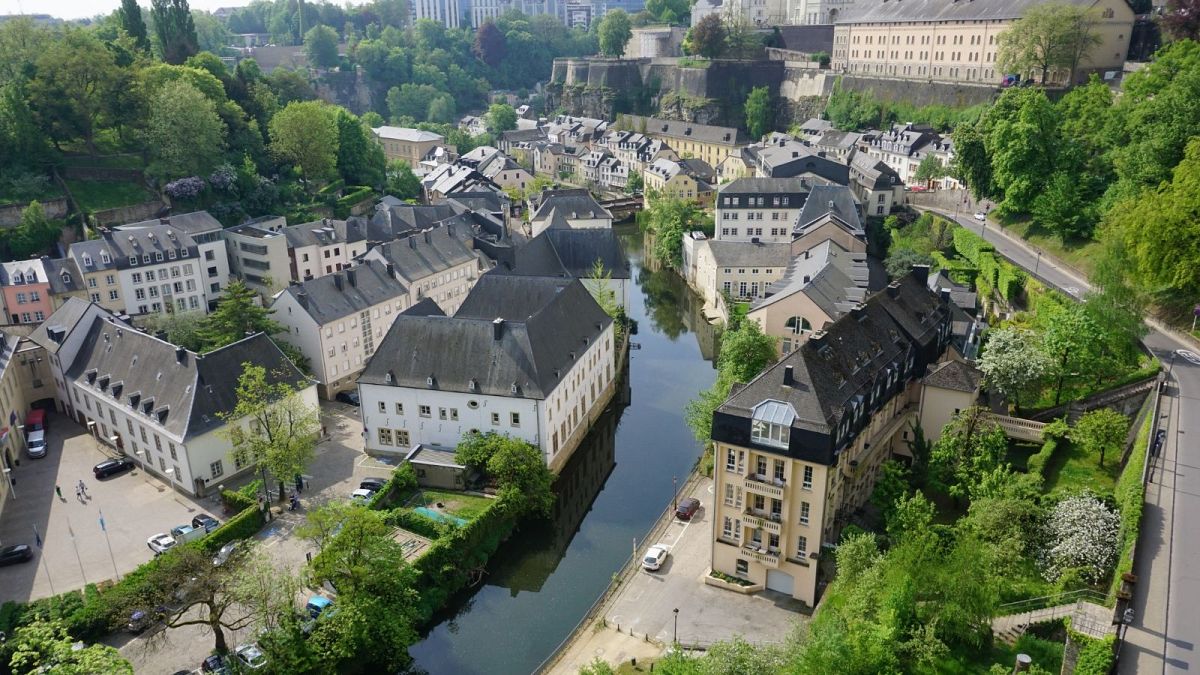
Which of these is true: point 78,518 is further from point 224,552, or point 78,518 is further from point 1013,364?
point 1013,364

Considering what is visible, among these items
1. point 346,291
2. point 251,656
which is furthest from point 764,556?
point 346,291

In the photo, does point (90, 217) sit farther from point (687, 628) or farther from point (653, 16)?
point (653, 16)

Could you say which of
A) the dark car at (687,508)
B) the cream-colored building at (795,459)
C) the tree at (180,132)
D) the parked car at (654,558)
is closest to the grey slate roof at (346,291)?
the dark car at (687,508)

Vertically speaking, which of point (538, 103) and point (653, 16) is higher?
point (653, 16)

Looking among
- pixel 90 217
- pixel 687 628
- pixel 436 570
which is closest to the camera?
pixel 687 628

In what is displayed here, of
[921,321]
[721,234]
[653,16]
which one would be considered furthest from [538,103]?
[921,321]

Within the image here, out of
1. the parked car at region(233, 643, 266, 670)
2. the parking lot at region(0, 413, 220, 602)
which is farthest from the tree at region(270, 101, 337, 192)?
the parked car at region(233, 643, 266, 670)

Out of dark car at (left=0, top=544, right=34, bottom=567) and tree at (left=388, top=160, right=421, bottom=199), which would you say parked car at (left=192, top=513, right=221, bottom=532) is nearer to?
dark car at (left=0, top=544, right=34, bottom=567)
